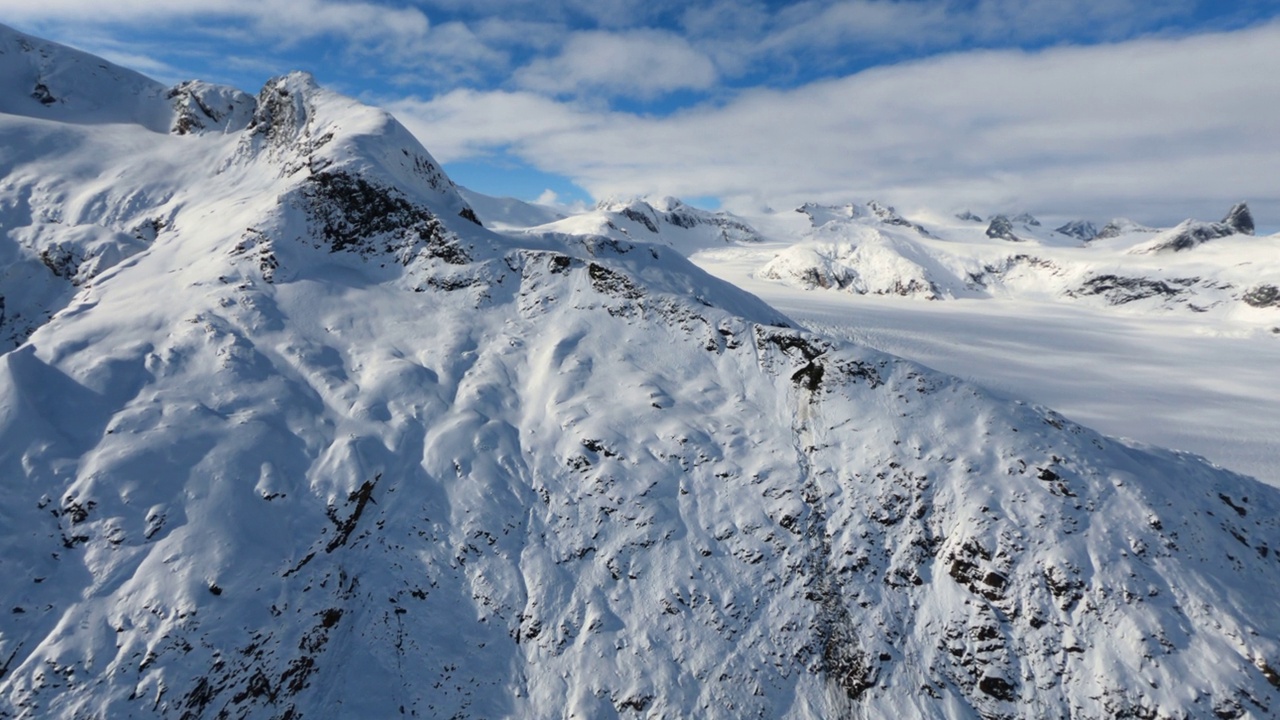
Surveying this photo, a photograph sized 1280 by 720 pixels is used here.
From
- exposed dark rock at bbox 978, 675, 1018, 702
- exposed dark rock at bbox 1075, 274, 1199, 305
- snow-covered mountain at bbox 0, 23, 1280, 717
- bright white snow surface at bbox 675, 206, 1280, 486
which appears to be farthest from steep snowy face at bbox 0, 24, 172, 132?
exposed dark rock at bbox 1075, 274, 1199, 305

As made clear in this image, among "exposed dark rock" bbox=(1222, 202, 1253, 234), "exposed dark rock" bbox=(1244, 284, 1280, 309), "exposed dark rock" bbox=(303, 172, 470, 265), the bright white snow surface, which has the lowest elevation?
the bright white snow surface

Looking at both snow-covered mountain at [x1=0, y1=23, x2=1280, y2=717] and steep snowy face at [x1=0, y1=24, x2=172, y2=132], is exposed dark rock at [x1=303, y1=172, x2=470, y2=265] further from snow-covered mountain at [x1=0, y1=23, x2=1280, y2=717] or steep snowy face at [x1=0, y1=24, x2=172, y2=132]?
steep snowy face at [x1=0, y1=24, x2=172, y2=132]

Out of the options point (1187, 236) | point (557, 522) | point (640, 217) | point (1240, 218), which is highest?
point (1240, 218)

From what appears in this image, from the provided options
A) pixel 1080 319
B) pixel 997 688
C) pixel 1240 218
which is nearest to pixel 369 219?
pixel 997 688

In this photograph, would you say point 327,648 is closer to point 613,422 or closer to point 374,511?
point 374,511

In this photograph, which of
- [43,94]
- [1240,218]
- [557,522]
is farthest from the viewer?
[1240,218]

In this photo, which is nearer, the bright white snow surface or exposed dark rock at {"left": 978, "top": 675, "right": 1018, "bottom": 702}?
exposed dark rock at {"left": 978, "top": 675, "right": 1018, "bottom": 702}

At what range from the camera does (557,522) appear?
2181cm

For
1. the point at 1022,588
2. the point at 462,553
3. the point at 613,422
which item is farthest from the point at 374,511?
the point at 1022,588

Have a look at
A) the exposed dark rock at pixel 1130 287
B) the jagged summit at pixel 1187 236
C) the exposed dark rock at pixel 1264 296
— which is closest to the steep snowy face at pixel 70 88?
the exposed dark rock at pixel 1264 296

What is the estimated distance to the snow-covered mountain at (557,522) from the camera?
17.2 meters

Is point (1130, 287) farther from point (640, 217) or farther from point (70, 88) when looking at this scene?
point (70, 88)

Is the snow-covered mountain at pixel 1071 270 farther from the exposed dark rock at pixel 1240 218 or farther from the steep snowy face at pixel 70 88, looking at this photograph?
the steep snowy face at pixel 70 88

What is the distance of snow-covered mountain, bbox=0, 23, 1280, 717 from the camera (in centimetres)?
1717
